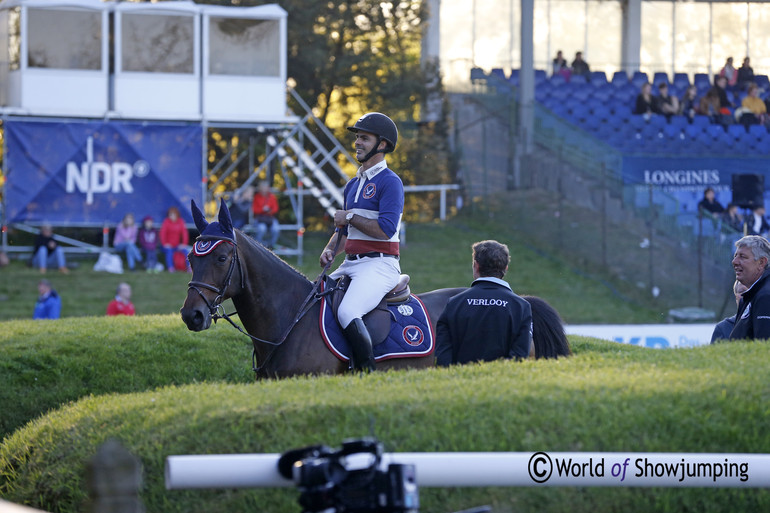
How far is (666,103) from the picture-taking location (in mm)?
26234

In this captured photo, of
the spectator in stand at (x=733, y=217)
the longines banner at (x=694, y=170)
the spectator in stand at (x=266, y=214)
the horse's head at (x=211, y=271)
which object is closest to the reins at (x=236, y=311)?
the horse's head at (x=211, y=271)

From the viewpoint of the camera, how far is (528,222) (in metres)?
23.7

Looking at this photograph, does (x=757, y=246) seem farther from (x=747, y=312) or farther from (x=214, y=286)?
(x=214, y=286)

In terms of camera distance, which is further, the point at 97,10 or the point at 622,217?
the point at 97,10

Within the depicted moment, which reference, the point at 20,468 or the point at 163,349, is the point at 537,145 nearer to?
the point at 163,349

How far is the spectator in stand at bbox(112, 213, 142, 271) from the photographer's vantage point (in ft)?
70.2

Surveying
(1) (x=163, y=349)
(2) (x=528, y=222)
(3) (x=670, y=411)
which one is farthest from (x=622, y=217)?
(3) (x=670, y=411)

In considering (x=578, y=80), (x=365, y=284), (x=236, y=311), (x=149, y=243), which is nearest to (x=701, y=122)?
(x=578, y=80)

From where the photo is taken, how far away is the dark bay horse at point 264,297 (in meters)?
6.97

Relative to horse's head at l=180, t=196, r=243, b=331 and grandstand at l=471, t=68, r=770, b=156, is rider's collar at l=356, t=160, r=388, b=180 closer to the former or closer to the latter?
horse's head at l=180, t=196, r=243, b=331

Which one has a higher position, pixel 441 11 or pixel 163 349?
pixel 441 11

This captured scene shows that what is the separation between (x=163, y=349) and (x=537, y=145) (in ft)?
56.1

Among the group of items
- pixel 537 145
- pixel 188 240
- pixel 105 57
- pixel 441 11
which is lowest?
pixel 188 240

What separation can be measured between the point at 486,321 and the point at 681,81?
82.0 feet
